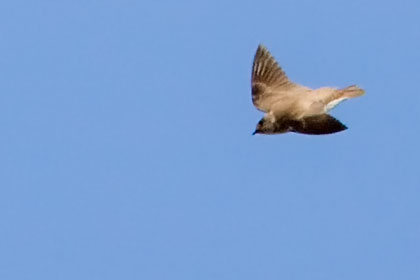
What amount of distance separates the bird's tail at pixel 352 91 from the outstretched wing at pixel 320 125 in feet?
1.59

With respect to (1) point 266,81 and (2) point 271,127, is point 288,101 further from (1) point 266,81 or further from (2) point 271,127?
(1) point 266,81

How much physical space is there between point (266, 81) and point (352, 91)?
209 cm

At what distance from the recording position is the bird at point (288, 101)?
1911cm

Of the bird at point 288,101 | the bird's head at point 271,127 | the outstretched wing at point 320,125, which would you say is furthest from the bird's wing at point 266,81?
the outstretched wing at point 320,125

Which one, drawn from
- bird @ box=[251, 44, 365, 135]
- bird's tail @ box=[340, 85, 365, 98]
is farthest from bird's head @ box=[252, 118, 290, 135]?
bird's tail @ box=[340, 85, 365, 98]

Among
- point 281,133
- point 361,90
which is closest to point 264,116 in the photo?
point 281,133

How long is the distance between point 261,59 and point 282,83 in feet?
1.76

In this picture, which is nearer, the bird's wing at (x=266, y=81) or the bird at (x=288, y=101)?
the bird at (x=288, y=101)

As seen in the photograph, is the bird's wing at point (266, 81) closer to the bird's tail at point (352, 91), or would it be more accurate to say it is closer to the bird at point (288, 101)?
the bird at point (288, 101)

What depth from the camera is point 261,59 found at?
21.1 m

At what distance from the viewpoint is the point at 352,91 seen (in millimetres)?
19281

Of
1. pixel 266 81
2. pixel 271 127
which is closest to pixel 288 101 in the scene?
pixel 271 127

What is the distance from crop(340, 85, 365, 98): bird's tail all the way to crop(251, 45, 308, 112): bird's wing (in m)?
1.56

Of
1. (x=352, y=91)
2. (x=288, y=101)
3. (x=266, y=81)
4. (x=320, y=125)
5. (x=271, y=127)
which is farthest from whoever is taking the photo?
(x=266, y=81)
